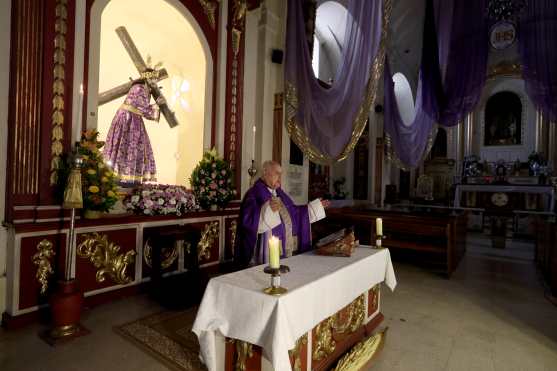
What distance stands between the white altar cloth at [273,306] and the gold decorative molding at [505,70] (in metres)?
13.8

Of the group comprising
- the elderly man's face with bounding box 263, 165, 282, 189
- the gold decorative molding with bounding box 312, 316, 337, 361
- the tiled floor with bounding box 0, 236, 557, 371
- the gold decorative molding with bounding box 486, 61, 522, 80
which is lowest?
the tiled floor with bounding box 0, 236, 557, 371

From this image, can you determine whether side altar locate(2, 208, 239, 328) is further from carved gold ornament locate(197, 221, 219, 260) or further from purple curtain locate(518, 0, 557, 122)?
purple curtain locate(518, 0, 557, 122)

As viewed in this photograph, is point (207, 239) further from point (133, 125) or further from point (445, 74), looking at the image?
point (445, 74)

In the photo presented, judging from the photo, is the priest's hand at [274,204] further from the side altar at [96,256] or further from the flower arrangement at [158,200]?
the flower arrangement at [158,200]

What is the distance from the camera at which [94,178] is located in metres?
3.62

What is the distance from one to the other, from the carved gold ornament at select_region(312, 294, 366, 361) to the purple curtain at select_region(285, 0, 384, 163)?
259 cm

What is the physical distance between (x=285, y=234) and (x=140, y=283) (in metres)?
2.24

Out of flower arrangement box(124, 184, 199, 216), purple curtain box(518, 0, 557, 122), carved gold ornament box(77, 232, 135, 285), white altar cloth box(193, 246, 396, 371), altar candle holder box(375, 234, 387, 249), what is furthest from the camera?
purple curtain box(518, 0, 557, 122)

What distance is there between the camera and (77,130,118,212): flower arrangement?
358cm

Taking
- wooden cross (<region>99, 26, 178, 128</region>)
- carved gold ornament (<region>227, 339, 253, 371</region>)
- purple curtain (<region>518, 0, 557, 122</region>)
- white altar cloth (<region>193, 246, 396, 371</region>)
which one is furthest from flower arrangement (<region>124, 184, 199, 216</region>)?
purple curtain (<region>518, 0, 557, 122</region>)

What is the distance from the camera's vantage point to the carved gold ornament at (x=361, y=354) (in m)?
2.54

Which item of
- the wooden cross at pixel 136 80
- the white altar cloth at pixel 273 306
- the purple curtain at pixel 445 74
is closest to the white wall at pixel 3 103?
the wooden cross at pixel 136 80

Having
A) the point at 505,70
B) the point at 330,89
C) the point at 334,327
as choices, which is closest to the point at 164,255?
the point at 334,327

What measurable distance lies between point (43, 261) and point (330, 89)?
4181 mm
